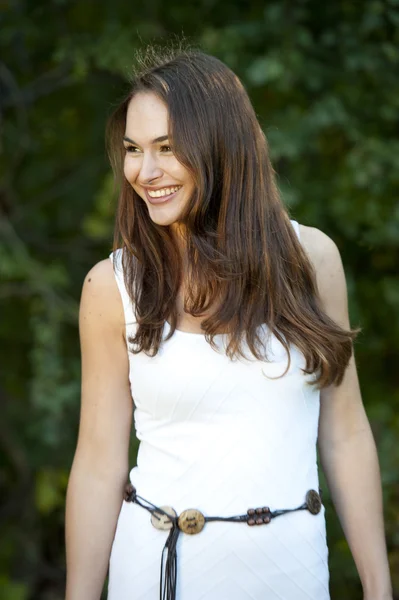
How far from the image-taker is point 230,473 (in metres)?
1.82

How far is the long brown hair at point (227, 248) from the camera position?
73.0 inches

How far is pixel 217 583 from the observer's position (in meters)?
1.82


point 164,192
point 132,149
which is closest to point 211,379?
point 164,192

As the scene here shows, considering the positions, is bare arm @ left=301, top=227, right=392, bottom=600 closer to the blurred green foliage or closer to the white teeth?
the white teeth

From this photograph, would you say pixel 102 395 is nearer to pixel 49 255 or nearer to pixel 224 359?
pixel 224 359

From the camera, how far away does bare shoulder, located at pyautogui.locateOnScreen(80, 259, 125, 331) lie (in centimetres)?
197

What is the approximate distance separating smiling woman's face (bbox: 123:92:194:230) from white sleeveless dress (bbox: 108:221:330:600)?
0.91 feet

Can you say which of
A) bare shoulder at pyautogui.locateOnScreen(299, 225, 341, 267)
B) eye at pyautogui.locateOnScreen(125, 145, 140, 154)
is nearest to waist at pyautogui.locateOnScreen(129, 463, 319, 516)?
bare shoulder at pyautogui.locateOnScreen(299, 225, 341, 267)

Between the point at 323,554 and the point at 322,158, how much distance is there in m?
2.19

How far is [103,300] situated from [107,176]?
190 centimetres

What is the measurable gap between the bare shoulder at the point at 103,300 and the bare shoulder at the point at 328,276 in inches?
17.3

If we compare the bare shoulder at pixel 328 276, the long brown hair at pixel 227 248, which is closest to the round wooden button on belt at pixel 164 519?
the long brown hair at pixel 227 248

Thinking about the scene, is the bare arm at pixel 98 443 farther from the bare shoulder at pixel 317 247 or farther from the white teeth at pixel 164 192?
the bare shoulder at pixel 317 247

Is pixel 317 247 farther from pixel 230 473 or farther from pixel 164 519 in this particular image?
pixel 164 519
